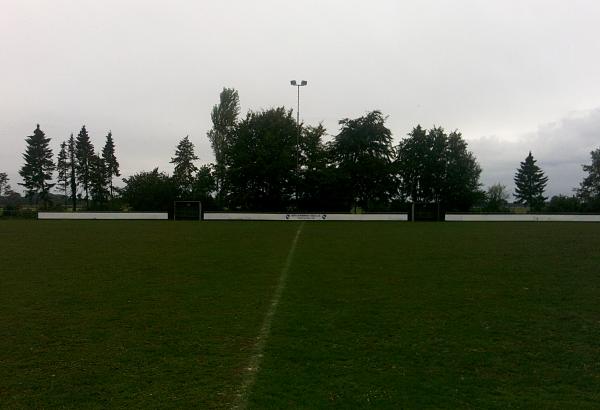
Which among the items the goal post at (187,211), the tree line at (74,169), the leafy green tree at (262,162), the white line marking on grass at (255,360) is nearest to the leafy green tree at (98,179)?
the tree line at (74,169)

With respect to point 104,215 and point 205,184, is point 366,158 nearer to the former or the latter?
point 205,184

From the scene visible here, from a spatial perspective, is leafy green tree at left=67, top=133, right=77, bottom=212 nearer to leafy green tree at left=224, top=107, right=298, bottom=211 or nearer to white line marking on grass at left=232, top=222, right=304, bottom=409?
leafy green tree at left=224, top=107, right=298, bottom=211

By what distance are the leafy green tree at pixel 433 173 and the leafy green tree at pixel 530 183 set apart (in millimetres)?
26054

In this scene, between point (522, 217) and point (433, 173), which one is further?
point (433, 173)

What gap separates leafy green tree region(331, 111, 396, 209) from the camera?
53.7 metres

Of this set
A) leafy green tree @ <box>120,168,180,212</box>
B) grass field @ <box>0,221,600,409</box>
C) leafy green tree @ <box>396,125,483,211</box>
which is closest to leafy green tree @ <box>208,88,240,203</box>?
leafy green tree @ <box>120,168,180,212</box>

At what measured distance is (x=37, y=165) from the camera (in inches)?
2717

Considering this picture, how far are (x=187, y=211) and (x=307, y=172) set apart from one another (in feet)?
49.4

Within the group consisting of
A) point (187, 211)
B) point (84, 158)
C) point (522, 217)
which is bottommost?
point (522, 217)

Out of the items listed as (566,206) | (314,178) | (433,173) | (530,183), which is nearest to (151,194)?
(314,178)

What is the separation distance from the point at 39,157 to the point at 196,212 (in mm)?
41591

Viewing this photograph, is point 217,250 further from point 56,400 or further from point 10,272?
point 56,400

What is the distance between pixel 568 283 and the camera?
9359 millimetres

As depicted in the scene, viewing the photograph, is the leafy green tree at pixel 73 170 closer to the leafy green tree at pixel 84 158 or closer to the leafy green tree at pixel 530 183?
the leafy green tree at pixel 84 158
